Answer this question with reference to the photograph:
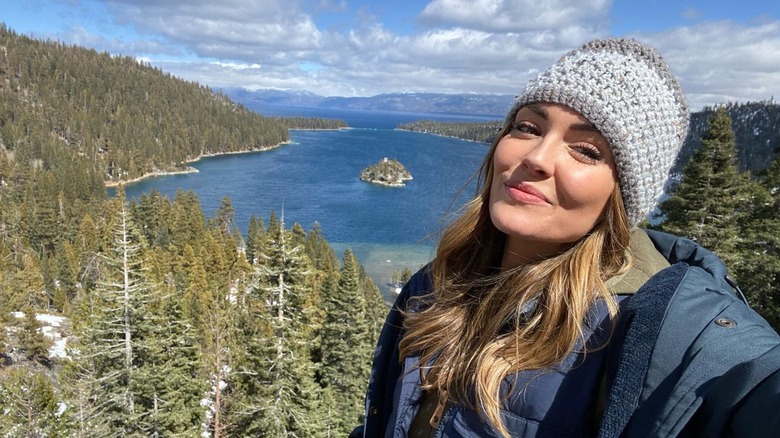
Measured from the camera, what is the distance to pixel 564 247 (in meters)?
1.47

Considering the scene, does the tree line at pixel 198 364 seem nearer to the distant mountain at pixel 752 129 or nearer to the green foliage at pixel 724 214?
the green foliage at pixel 724 214

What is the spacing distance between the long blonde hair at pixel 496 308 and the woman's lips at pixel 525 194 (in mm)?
193

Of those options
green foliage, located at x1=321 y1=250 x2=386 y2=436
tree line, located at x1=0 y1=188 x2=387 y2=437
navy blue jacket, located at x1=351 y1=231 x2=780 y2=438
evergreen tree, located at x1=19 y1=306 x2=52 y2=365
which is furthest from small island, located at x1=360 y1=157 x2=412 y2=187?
navy blue jacket, located at x1=351 y1=231 x2=780 y2=438

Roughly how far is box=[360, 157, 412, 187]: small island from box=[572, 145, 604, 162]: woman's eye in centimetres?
8255

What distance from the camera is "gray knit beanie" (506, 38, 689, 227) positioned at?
1369 millimetres

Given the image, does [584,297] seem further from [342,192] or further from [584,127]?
[342,192]

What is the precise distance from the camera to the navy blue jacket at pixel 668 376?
0.80m

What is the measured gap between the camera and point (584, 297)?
51.8 inches

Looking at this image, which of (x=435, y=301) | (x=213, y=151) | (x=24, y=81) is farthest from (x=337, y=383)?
(x=24, y=81)

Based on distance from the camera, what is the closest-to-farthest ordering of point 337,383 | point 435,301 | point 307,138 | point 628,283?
point 628,283
point 435,301
point 337,383
point 307,138

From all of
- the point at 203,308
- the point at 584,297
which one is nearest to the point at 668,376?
the point at 584,297

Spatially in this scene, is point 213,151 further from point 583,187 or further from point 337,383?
point 583,187

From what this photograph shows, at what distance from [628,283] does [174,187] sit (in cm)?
9152

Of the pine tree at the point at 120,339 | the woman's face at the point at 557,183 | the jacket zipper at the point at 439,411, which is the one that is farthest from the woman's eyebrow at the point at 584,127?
the pine tree at the point at 120,339
